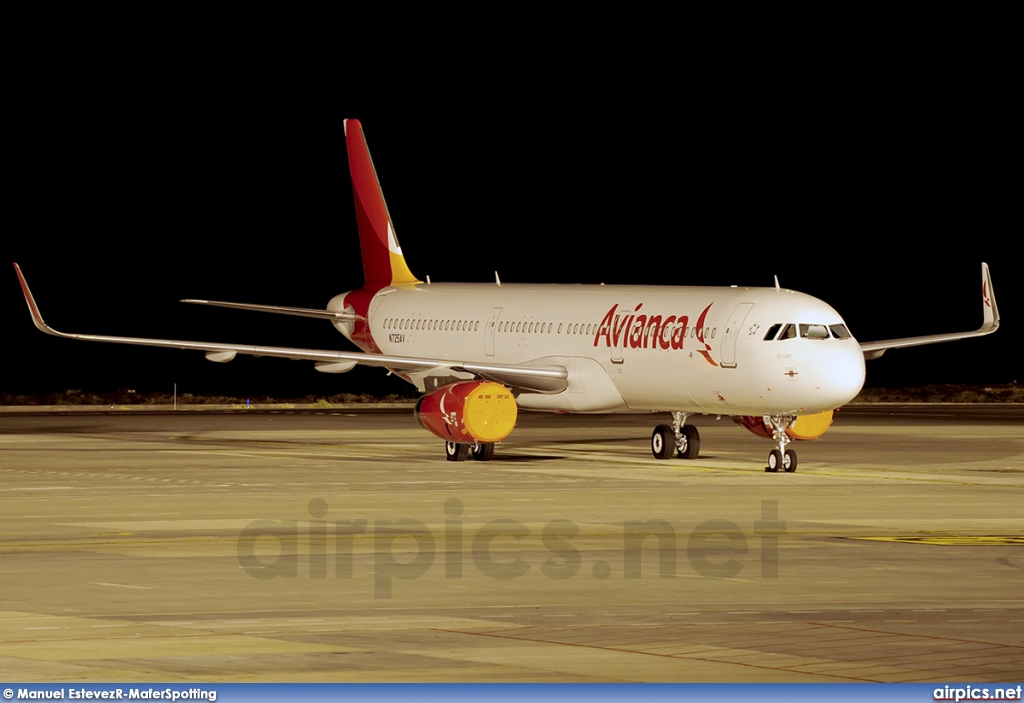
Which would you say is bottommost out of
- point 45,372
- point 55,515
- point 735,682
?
point 735,682

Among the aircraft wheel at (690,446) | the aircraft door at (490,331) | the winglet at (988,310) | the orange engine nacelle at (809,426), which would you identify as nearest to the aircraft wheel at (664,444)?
the aircraft wheel at (690,446)

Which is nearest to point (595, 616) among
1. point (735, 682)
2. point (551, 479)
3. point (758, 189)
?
point (735, 682)

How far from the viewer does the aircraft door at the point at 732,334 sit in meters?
41.6

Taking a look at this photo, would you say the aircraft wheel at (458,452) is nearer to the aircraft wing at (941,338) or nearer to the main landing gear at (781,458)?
the main landing gear at (781,458)

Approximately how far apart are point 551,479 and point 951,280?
9523 cm

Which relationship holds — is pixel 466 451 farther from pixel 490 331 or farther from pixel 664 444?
pixel 490 331

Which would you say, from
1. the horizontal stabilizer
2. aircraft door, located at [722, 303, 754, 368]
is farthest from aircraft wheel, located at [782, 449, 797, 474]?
the horizontal stabilizer

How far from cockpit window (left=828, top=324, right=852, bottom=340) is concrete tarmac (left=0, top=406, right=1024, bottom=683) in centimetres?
269

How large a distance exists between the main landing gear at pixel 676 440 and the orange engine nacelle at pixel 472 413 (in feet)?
13.0

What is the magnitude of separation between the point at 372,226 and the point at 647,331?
16149mm

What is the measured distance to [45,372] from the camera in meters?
109

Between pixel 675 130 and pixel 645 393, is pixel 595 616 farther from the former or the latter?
pixel 675 130

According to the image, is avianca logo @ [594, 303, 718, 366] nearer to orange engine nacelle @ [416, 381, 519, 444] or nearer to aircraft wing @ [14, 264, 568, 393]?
aircraft wing @ [14, 264, 568, 393]

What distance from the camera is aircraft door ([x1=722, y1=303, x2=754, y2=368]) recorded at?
4159cm
